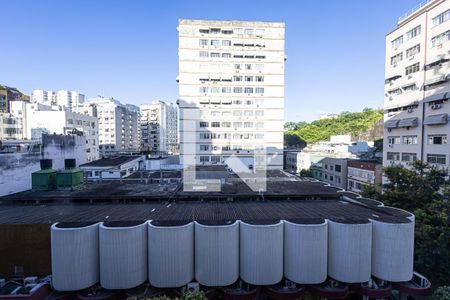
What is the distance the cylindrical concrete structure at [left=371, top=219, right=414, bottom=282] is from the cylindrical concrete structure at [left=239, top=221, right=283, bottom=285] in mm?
5471

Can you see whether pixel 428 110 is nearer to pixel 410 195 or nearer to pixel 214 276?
pixel 410 195

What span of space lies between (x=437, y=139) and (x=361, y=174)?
10.8m

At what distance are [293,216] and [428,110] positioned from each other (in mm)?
26216

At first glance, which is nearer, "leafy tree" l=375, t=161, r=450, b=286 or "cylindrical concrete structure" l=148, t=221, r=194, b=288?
"cylindrical concrete structure" l=148, t=221, r=194, b=288

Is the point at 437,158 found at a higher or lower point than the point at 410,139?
lower

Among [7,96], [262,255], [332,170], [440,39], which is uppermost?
[7,96]

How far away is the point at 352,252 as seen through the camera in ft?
38.9

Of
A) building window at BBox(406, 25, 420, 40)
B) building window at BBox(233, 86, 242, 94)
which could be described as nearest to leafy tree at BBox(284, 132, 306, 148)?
building window at BBox(233, 86, 242, 94)

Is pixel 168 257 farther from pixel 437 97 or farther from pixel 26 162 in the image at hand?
pixel 437 97

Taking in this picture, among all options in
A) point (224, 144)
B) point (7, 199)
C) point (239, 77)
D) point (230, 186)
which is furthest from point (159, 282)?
point (239, 77)

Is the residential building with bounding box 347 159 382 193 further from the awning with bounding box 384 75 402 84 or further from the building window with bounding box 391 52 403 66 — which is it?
the building window with bounding box 391 52 403 66

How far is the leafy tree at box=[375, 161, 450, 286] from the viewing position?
13.3 metres

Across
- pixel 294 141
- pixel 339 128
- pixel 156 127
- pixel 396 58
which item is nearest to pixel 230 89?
pixel 396 58

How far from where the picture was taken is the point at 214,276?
11492mm
